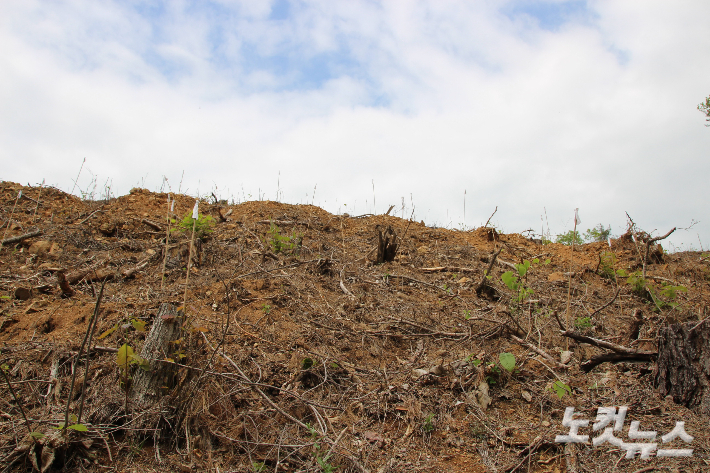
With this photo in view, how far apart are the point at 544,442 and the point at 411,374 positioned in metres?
0.97

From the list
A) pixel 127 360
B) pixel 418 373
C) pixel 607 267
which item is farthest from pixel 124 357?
pixel 607 267

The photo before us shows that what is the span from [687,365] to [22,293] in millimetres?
5316

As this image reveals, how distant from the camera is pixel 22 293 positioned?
3.88 meters

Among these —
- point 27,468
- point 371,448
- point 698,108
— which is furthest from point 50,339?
point 698,108

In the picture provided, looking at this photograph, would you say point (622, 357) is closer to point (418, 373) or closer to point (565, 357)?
point (565, 357)

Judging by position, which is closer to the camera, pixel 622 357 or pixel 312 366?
pixel 622 357

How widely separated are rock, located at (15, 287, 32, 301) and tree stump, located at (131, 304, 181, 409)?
229 centimetres

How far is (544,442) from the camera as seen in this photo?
2309mm

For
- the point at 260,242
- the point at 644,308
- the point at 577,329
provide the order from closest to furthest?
1. the point at 577,329
2. the point at 644,308
3. the point at 260,242

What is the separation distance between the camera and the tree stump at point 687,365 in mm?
2387

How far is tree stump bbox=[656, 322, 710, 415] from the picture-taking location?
7.83 ft

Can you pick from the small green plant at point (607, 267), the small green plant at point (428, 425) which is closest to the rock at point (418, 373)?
the small green plant at point (428, 425)

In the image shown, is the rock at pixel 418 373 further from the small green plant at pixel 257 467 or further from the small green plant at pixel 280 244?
the small green plant at pixel 280 244

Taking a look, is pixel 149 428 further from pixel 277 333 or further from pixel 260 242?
pixel 260 242
